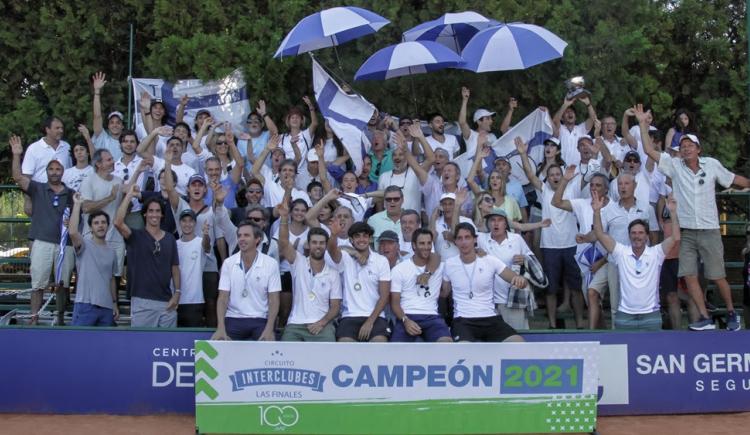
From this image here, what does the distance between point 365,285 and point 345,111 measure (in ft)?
12.9

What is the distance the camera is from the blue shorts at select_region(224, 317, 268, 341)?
1016 centimetres

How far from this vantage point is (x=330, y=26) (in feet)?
41.8

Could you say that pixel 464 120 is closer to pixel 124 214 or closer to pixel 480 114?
pixel 480 114

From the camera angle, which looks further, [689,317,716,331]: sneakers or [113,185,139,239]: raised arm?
[113,185,139,239]: raised arm

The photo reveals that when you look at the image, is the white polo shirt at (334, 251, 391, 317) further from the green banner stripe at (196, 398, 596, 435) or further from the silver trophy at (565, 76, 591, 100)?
the silver trophy at (565, 76, 591, 100)

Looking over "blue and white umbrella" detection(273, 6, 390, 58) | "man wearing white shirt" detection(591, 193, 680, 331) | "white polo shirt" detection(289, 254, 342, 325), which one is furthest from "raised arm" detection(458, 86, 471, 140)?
"white polo shirt" detection(289, 254, 342, 325)

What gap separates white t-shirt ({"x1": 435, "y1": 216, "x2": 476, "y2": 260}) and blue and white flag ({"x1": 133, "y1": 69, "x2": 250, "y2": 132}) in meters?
4.22

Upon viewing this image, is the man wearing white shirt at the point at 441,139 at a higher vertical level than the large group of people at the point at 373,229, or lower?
higher

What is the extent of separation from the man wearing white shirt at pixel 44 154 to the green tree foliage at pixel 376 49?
2160 mm

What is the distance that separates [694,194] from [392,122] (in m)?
4.37

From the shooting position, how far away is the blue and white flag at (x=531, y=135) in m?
13.6

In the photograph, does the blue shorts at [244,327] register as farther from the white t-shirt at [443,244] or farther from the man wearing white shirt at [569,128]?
the man wearing white shirt at [569,128]

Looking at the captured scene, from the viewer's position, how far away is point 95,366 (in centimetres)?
1022

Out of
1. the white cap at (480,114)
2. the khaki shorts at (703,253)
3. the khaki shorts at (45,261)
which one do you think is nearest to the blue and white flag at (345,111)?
the white cap at (480,114)
